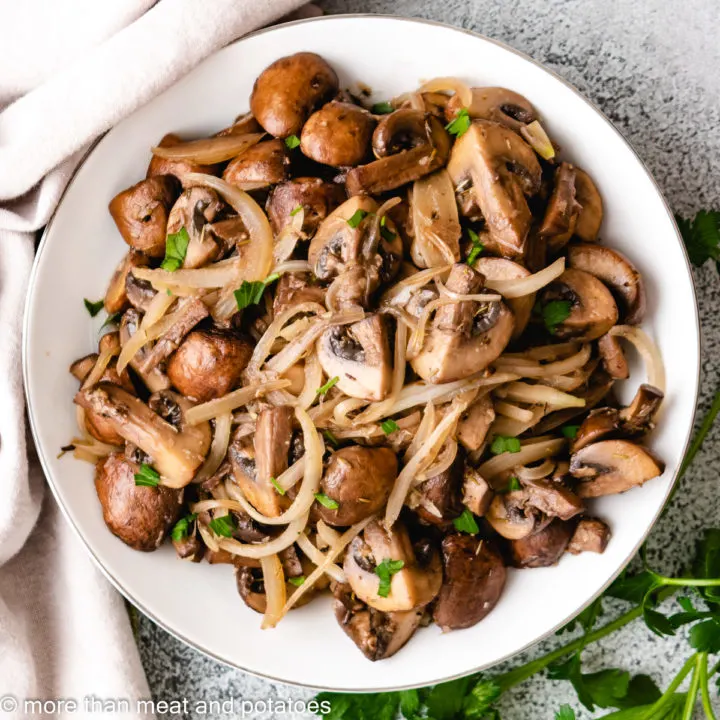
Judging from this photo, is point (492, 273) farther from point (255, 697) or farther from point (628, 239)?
point (255, 697)

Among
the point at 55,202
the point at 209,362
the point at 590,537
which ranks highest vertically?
the point at 55,202

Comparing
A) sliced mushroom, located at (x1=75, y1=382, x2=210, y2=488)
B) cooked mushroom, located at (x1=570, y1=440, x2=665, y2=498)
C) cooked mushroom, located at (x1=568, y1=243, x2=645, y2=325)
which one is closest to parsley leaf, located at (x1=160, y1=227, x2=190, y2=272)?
sliced mushroom, located at (x1=75, y1=382, x2=210, y2=488)

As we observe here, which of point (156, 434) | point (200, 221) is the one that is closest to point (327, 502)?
point (156, 434)

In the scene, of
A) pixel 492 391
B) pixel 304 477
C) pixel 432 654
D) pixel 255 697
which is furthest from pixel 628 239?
pixel 255 697

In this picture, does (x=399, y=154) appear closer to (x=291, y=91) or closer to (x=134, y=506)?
(x=291, y=91)

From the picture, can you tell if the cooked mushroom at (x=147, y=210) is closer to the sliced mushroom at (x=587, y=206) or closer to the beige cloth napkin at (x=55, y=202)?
the beige cloth napkin at (x=55, y=202)
